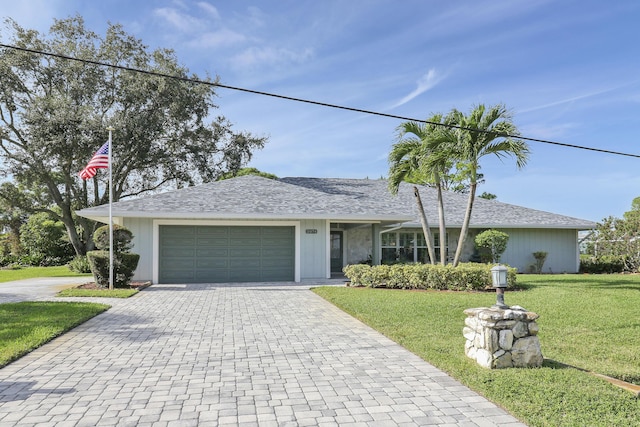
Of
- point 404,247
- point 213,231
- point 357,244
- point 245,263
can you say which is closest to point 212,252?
point 213,231

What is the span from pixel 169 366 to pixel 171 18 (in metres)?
8.10

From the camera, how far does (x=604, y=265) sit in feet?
68.0

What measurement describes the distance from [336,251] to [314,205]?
347 cm

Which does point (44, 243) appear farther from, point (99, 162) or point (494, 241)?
point (494, 241)

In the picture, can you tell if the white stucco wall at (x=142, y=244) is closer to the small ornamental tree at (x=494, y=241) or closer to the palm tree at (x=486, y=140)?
the palm tree at (x=486, y=140)

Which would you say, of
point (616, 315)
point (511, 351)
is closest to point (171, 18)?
point (511, 351)

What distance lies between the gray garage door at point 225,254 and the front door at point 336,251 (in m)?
3.57

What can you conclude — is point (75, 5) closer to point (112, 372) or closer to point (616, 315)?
point (112, 372)

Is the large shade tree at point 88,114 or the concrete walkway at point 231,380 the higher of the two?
the large shade tree at point 88,114

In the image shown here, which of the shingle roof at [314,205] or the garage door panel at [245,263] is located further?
the garage door panel at [245,263]

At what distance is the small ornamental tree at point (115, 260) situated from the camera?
13.5 metres

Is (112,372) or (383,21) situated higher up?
(383,21)

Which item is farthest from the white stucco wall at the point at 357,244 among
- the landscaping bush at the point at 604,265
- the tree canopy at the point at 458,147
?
the landscaping bush at the point at 604,265

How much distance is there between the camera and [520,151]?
12.8 meters
